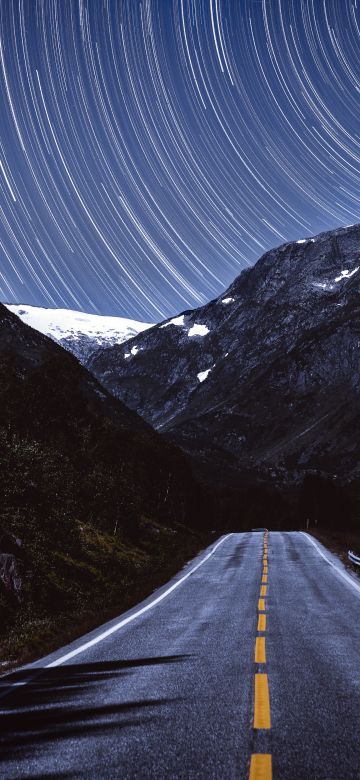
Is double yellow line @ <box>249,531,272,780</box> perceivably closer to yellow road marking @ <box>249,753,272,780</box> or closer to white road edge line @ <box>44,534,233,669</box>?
yellow road marking @ <box>249,753,272,780</box>

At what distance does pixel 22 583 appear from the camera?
1998 centimetres

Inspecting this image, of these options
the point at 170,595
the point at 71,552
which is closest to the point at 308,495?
the point at 71,552

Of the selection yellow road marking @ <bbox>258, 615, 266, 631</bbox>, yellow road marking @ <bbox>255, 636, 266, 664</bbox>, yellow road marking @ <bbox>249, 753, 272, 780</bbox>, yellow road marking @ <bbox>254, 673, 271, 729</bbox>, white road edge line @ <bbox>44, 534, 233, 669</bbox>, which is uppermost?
yellow road marking @ <bbox>249, 753, 272, 780</bbox>

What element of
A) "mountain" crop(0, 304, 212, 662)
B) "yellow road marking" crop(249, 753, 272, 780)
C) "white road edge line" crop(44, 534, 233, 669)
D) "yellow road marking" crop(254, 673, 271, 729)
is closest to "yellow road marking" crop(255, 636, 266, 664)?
"yellow road marking" crop(254, 673, 271, 729)

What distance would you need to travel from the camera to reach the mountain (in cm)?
1859

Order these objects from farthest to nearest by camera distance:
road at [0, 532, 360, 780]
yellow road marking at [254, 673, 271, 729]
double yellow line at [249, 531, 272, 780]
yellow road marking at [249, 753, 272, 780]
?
yellow road marking at [254, 673, 271, 729], road at [0, 532, 360, 780], double yellow line at [249, 531, 272, 780], yellow road marking at [249, 753, 272, 780]

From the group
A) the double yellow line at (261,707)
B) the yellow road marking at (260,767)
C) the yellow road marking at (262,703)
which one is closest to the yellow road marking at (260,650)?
the double yellow line at (261,707)

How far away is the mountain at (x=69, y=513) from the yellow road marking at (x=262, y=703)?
523 centimetres

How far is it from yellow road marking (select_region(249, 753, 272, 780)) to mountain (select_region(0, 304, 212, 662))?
720 cm

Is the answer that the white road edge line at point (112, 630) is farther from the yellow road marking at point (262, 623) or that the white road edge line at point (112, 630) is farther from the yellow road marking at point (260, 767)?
the yellow road marking at point (260, 767)

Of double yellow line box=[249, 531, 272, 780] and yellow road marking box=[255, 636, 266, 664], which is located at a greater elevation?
double yellow line box=[249, 531, 272, 780]

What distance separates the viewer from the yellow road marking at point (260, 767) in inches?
171

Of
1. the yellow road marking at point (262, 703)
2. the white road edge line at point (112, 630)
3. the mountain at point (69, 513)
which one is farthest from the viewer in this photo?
the mountain at point (69, 513)

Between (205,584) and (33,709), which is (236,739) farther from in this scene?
(205,584)
